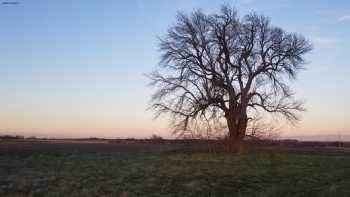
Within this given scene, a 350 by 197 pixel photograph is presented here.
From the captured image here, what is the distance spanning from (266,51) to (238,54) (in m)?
2.67

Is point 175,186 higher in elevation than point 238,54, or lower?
lower

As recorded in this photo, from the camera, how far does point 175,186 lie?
62.1ft

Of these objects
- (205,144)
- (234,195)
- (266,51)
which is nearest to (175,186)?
(234,195)

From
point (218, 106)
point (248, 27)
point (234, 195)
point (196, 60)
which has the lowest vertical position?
point (234, 195)

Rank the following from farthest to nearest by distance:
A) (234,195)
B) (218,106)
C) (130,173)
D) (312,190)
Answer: (218,106) → (130,173) → (312,190) → (234,195)

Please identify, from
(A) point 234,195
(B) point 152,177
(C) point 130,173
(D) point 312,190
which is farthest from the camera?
(C) point 130,173

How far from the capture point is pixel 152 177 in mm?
21953

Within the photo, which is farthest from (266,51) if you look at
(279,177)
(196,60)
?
(279,177)

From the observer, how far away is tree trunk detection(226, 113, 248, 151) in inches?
1693

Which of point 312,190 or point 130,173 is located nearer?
point 312,190

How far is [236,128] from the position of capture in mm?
43219

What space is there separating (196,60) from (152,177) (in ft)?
76.8

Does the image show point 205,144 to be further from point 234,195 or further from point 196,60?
→ point 234,195

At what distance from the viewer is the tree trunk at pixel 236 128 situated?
141ft
